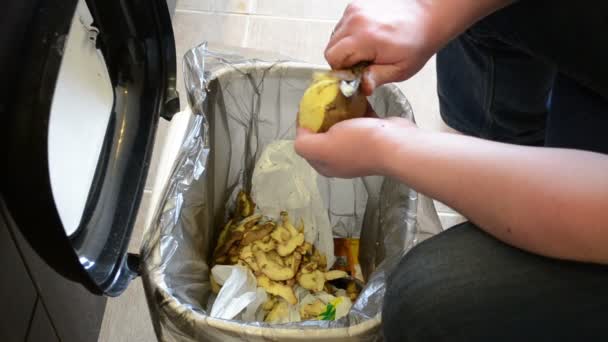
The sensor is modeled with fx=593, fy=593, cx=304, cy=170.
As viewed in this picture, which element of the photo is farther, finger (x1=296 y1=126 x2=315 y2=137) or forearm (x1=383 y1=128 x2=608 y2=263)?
finger (x1=296 y1=126 x2=315 y2=137)

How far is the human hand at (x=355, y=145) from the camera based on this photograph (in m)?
0.47

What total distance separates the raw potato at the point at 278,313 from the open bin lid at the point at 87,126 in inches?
6.7

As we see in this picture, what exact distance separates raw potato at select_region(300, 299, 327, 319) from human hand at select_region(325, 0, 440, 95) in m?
0.26

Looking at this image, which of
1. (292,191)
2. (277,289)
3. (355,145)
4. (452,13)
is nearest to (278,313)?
(277,289)

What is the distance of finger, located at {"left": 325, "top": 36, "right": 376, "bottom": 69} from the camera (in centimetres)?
53

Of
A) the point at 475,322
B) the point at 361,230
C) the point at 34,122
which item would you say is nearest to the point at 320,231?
the point at 361,230

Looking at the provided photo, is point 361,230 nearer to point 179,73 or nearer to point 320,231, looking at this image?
point 320,231

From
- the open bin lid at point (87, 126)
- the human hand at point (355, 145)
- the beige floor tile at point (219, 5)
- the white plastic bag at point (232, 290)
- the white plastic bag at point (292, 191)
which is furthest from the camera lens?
the beige floor tile at point (219, 5)

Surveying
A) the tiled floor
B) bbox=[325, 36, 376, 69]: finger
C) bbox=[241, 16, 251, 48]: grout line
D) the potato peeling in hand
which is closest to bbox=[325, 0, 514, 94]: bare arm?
bbox=[325, 36, 376, 69]: finger

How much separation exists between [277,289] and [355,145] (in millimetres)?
247

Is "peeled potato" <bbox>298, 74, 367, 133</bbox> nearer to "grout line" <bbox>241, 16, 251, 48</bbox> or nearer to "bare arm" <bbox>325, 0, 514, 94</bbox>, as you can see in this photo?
"bare arm" <bbox>325, 0, 514, 94</bbox>

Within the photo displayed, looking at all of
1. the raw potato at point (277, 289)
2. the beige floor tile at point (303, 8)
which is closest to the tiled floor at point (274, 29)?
the beige floor tile at point (303, 8)

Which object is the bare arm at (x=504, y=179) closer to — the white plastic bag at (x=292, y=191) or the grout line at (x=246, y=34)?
the white plastic bag at (x=292, y=191)

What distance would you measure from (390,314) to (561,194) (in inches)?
6.2
